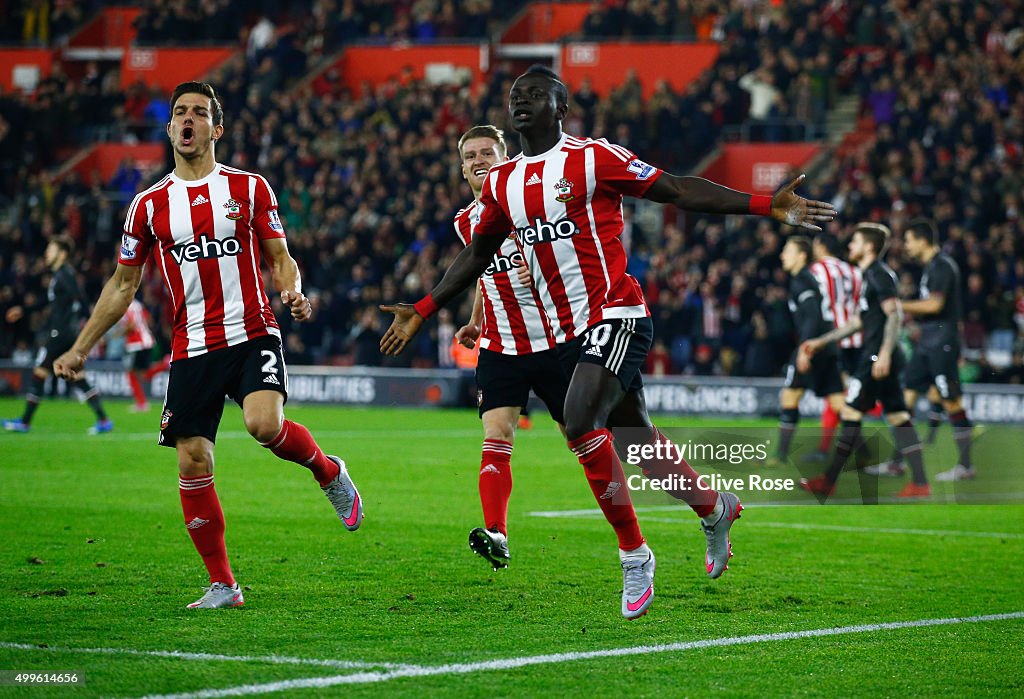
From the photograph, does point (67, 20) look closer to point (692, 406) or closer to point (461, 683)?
point (692, 406)

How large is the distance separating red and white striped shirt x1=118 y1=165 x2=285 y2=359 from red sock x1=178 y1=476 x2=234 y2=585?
62cm

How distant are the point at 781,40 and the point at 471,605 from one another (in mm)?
23390

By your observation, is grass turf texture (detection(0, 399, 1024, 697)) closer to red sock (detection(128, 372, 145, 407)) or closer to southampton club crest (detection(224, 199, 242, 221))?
southampton club crest (detection(224, 199, 242, 221))

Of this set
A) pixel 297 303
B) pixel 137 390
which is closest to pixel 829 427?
pixel 297 303

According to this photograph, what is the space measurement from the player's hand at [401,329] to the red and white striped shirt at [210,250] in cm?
67

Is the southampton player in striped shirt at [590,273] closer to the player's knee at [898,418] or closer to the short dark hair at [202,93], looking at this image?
the short dark hair at [202,93]

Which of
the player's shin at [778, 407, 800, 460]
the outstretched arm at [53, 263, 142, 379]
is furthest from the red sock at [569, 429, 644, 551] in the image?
the player's shin at [778, 407, 800, 460]

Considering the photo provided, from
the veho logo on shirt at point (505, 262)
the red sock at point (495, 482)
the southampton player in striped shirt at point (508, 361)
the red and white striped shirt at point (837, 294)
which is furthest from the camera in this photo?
the red and white striped shirt at point (837, 294)

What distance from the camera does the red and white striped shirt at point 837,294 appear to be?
1414 cm

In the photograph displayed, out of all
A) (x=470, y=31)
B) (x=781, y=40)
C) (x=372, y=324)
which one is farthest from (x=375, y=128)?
(x=781, y=40)

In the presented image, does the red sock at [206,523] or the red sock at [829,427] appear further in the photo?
the red sock at [829,427]

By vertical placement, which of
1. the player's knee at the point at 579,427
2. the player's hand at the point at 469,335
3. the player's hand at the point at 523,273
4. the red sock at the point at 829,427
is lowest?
the red sock at the point at 829,427

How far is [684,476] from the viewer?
22.7 ft
